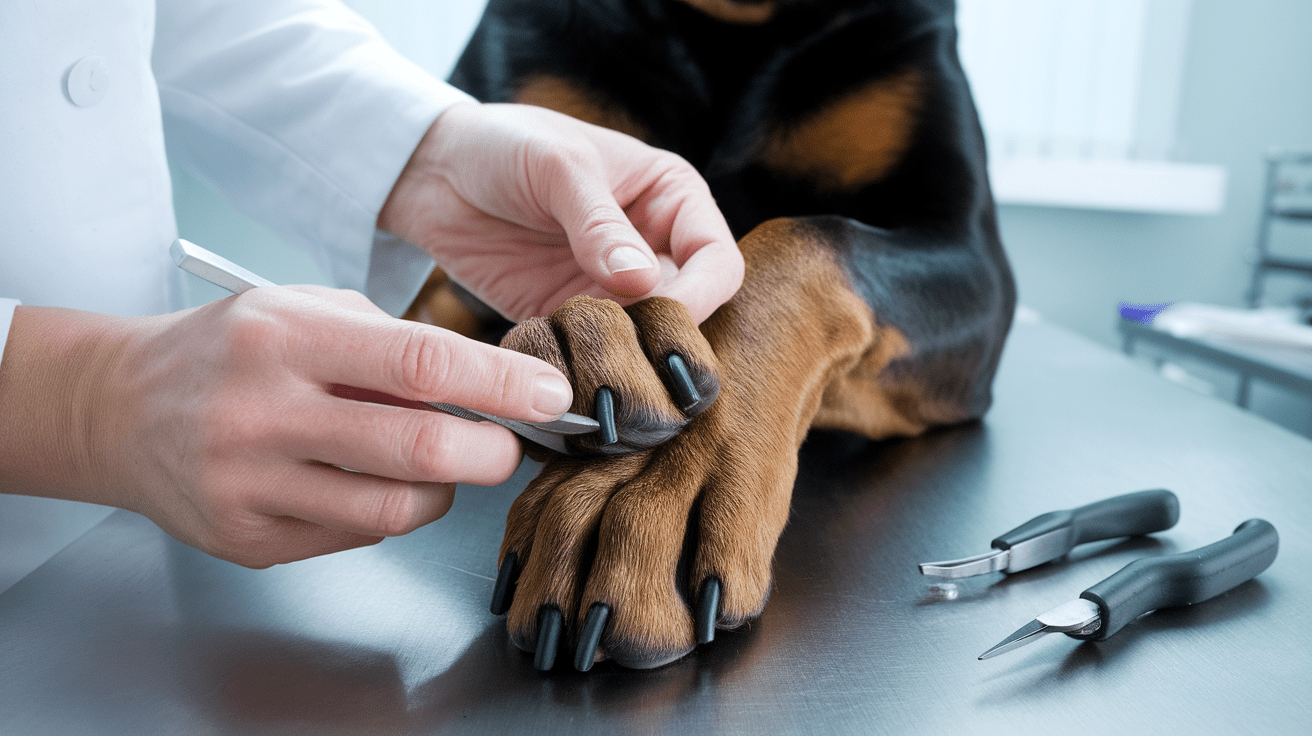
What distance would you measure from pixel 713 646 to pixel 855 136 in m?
0.60

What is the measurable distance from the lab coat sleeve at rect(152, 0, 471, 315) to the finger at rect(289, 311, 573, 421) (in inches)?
17.0

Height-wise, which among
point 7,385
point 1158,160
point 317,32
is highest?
point 317,32

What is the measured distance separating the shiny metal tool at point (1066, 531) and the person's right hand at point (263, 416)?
9.8 inches

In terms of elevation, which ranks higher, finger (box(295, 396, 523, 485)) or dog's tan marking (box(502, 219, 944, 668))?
finger (box(295, 396, 523, 485))

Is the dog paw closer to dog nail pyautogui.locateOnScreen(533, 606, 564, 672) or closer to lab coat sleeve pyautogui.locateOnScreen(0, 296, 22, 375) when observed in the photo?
dog nail pyautogui.locateOnScreen(533, 606, 564, 672)

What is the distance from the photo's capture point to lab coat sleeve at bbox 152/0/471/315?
769mm

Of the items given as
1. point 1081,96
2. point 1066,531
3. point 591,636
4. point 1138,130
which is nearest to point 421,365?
point 591,636

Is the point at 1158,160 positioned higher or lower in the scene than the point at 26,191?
lower

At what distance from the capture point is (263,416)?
14.2 inches

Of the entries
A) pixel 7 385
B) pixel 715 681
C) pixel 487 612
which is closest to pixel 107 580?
pixel 7 385

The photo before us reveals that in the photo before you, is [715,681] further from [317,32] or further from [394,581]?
[317,32]

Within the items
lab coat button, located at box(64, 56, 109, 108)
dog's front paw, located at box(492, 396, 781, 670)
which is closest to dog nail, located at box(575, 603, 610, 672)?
dog's front paw, located at box(492, 396, 781, 670)

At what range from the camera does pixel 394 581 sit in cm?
44

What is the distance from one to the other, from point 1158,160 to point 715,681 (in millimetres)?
2529
